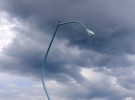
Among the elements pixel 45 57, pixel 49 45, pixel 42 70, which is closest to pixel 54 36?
pixel 49 45

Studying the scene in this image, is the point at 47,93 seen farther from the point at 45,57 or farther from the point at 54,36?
the point at 54,36

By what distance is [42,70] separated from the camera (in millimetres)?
34625

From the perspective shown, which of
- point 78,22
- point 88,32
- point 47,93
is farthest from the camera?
point 47,93

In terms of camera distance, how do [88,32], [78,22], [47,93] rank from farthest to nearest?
[47,93], [78,22], [88,32]

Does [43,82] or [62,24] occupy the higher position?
[62,24]

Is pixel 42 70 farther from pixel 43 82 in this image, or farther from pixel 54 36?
pixel 54 36

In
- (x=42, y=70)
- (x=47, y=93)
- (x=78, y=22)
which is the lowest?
(x=47, y=93)

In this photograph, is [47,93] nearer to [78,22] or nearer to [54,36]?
[54,36]

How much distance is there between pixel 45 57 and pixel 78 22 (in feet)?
20.6

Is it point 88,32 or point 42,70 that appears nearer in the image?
point 88,32

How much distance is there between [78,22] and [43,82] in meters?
9.25

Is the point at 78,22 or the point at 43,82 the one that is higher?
the point at 78,22

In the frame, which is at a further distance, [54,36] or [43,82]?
[43,82]

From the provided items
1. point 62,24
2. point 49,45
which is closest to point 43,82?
point 49,45
